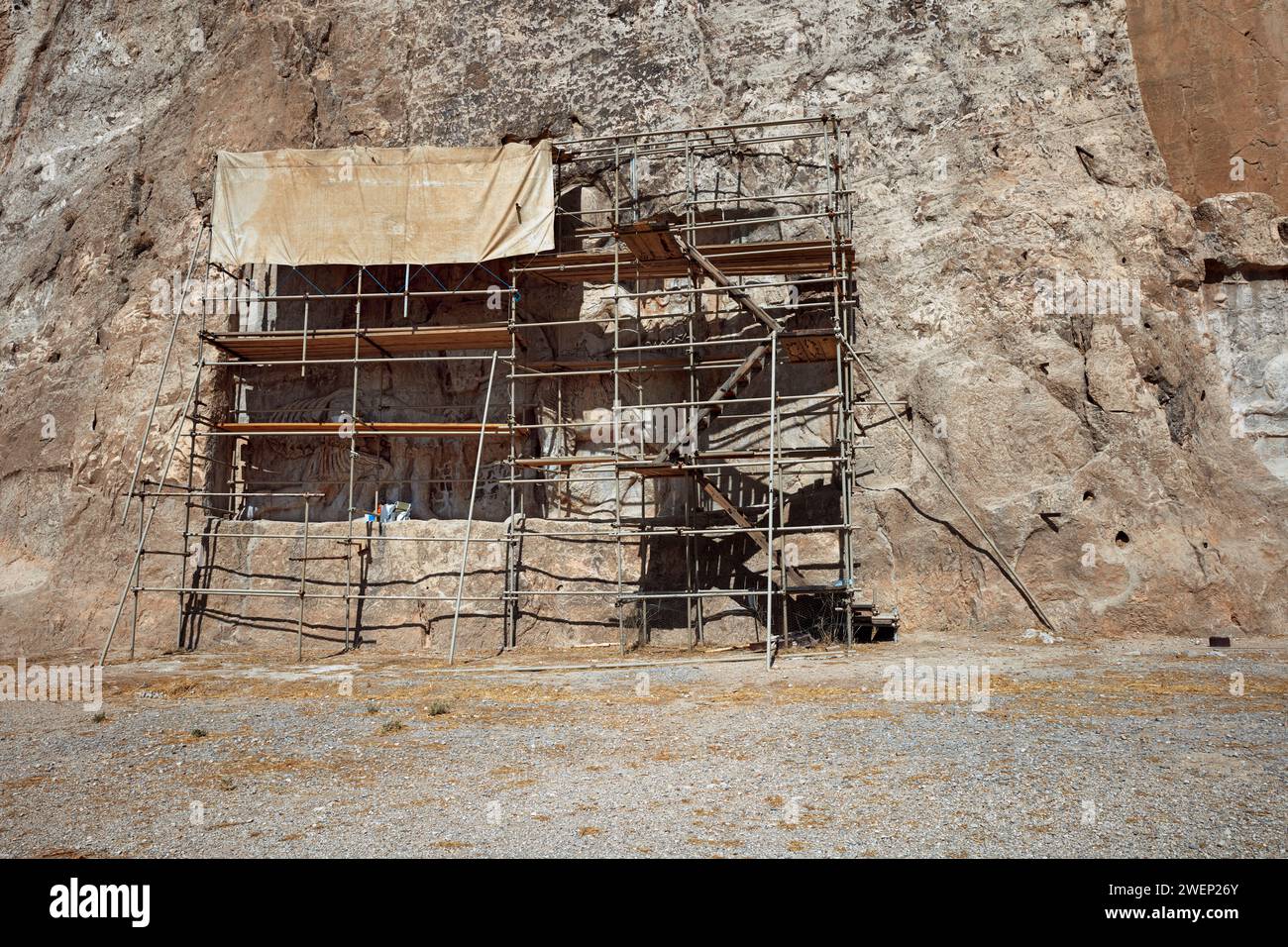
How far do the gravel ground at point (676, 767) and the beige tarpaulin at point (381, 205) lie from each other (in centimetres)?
621

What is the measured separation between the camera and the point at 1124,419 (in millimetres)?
12500

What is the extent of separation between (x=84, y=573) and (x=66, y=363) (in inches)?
122

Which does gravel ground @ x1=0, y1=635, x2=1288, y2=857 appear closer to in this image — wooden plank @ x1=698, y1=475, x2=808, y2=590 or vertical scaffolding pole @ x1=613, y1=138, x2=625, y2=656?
wooden plank @ x1=698, y1=475, x2=808, y2=590

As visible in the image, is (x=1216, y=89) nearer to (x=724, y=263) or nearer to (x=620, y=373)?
(x=724, y=263)

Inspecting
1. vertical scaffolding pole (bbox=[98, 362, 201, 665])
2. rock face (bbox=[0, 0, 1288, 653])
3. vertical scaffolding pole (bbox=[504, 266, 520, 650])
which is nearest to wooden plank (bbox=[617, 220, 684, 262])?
vertical scaffolding pole (bbox=[504, 266, 520, 650])

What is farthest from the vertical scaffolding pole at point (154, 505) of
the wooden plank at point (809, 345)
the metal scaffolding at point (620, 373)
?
the wooden plank at point (809, 345)

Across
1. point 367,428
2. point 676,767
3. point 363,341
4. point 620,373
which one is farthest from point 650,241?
point 676,767

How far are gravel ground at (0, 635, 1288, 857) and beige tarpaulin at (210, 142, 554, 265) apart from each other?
621 centimetres

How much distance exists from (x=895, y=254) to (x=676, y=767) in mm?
9228

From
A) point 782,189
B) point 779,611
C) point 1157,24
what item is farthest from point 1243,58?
point 779,611

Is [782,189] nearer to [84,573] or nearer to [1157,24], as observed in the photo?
[1157,24]

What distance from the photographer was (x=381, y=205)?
46.0 ft

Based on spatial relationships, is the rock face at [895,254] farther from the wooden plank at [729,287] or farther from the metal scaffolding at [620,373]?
the wooden plank at [729,287]

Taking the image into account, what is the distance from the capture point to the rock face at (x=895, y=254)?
1241 cm
